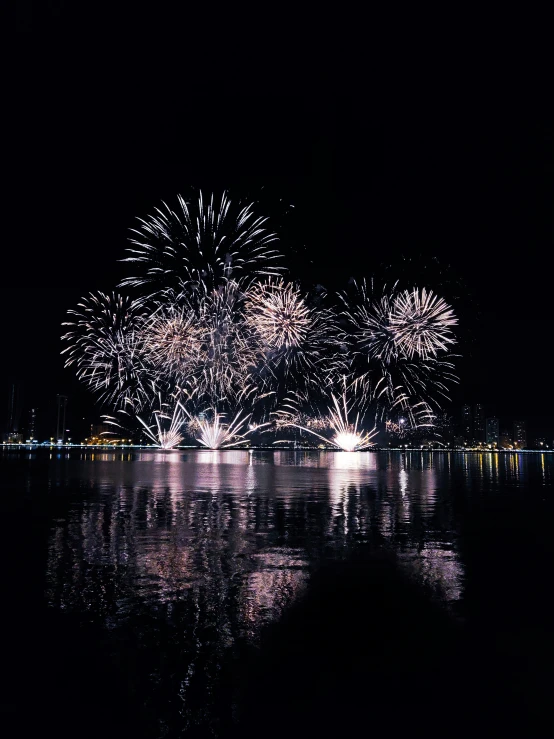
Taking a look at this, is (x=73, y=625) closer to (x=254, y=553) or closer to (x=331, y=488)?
(x=254, y=553)

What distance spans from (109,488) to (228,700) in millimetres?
22531

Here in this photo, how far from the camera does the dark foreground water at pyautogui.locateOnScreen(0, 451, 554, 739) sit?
4996 mm

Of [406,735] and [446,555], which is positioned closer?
[406,735]

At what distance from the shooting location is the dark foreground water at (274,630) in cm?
500

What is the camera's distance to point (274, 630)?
696 centimetres
